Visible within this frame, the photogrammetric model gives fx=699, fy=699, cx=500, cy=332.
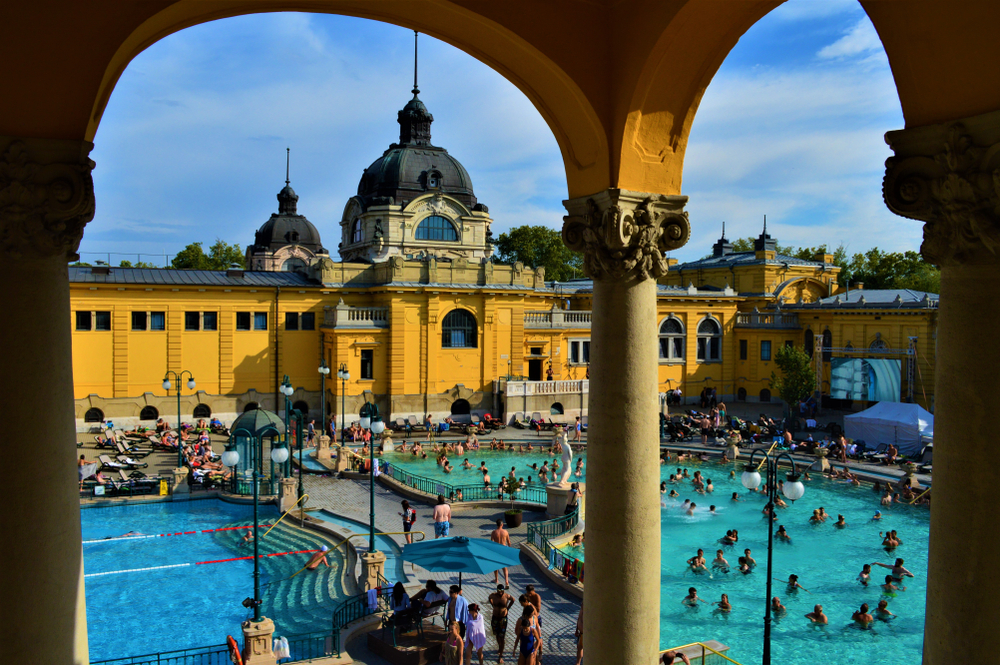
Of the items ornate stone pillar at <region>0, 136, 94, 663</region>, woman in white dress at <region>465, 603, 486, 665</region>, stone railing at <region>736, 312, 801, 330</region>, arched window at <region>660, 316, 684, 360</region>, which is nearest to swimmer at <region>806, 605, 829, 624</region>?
woman in white dress at <region>465, 603, 486, 665</region>

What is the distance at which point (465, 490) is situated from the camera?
2595 cm

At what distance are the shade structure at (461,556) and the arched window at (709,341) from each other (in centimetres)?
3663

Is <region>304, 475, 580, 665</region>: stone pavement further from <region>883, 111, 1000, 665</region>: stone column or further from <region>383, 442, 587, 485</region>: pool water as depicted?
<region>883, 111, 1000, 665</region>: stone column

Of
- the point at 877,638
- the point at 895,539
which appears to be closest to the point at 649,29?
the point at 877,638

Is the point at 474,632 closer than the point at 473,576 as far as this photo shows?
Yes

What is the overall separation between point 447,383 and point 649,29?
114ft

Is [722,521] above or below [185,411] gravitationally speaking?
below

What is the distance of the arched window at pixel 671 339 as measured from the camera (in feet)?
152

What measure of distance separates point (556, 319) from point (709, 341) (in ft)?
39.3

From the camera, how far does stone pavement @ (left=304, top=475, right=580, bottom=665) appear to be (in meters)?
13.0

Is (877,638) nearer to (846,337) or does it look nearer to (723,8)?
(723,8)

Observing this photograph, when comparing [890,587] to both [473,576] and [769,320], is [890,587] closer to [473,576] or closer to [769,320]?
[473,576]

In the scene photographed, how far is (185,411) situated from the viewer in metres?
36.1

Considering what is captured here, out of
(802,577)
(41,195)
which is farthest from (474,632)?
(802,577)
